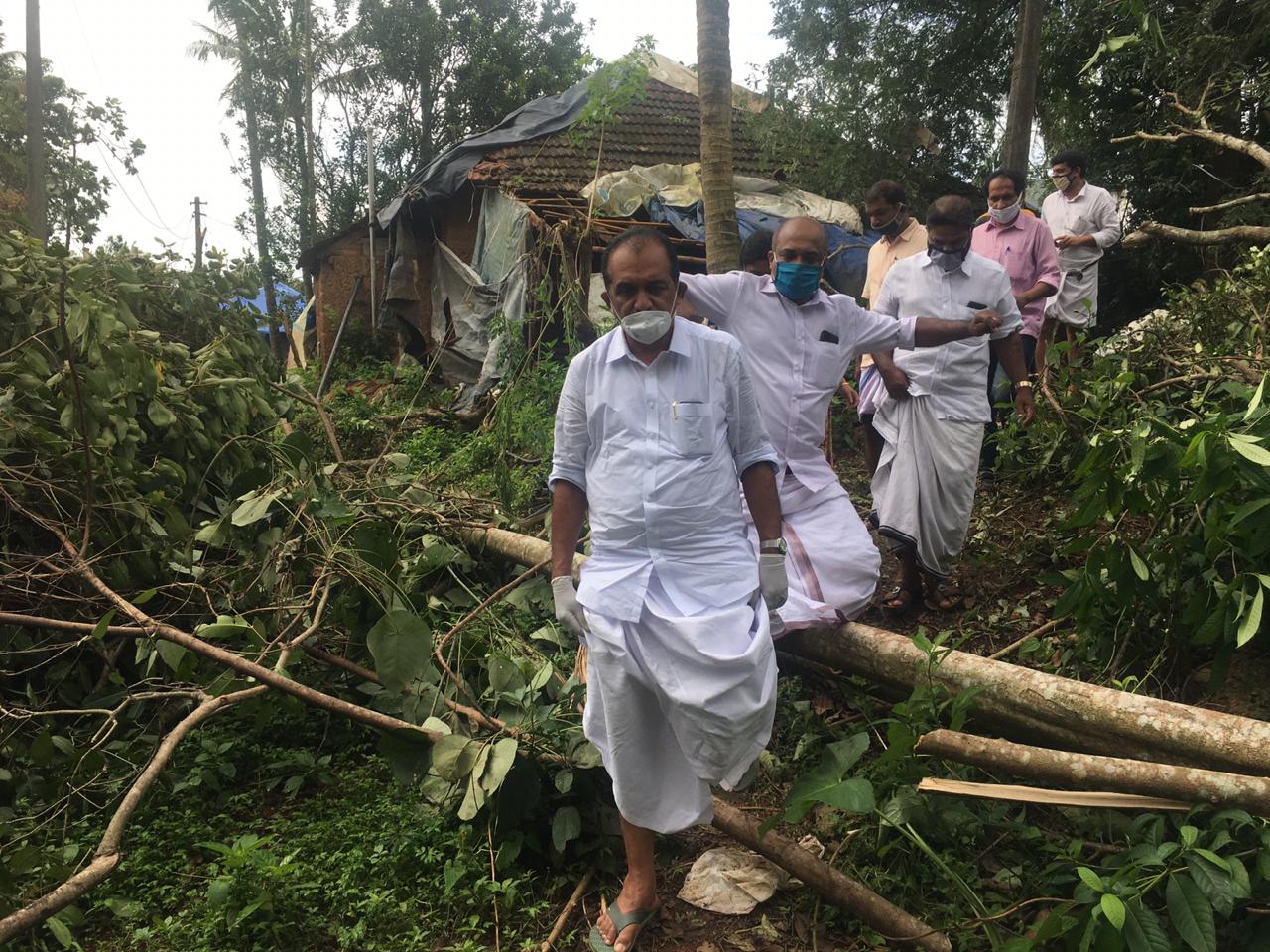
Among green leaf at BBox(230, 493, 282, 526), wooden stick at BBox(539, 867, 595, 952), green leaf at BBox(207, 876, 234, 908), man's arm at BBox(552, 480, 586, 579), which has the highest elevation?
man's arm at BBox(552, 480, 586, 579)

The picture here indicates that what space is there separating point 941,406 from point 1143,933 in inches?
93.8

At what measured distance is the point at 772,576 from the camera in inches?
100.0

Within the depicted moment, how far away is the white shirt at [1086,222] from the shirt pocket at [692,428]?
14.7ft

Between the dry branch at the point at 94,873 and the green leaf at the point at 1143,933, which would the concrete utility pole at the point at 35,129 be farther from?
the green leaf at the point at 1143,933

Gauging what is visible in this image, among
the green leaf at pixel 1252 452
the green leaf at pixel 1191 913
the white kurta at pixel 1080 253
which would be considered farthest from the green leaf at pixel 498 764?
the white kurta at pixel 1080 253

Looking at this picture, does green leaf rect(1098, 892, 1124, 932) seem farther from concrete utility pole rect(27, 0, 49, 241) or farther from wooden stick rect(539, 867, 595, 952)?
concrete utility pole rect(27, 0, 49, 241)

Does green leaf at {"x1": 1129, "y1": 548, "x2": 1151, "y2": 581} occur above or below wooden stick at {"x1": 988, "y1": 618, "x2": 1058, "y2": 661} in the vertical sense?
above

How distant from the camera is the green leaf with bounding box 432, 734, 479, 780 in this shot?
269 centimetres

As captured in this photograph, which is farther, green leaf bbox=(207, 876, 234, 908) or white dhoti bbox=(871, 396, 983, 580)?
white dhoti bbox=(871, 396, 983, 580)

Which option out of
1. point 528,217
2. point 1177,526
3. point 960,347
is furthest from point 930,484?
point 528,217

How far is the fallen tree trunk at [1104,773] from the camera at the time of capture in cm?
197

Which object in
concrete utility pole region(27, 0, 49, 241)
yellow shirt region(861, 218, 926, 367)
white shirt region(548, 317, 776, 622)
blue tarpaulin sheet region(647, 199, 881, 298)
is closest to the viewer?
white shirt region(548, 317, 776, 622)

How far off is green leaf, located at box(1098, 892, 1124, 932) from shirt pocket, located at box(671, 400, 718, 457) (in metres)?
1.34

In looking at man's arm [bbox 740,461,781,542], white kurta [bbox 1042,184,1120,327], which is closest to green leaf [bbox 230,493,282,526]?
man's arm [bbox 740,461,781,542]
